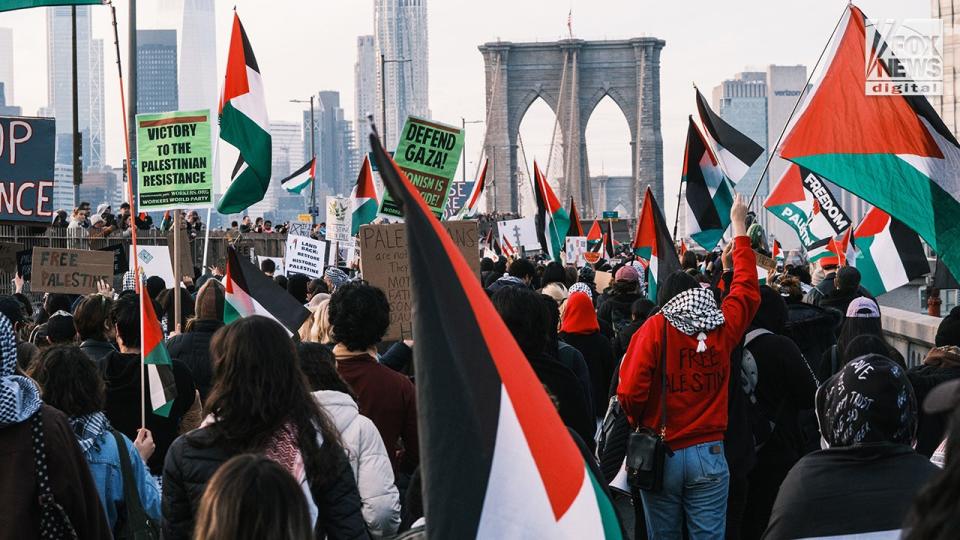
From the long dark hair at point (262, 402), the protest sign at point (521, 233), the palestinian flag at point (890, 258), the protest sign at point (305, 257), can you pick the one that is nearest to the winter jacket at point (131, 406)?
the long dark hair at point (262, 402)

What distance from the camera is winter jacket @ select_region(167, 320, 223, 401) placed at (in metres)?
6.96

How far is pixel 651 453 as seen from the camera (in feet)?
19.5

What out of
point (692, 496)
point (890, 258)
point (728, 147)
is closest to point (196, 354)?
point (692, 496)

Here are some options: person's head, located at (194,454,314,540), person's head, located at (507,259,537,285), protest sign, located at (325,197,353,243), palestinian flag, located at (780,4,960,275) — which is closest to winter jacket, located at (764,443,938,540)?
person's head, located at (194,454,314,540)

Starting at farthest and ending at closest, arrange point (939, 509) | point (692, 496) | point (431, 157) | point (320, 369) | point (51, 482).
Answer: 1. point (431, 157)
2. point (692, 496)
3. point (320, 369)
4. point (51, 482)
5. point (939, 509)

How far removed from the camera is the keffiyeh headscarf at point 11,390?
12.5 feet

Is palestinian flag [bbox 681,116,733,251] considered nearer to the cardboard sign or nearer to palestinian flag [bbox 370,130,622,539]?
the cardboard sign

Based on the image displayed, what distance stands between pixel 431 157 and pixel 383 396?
5.19 m

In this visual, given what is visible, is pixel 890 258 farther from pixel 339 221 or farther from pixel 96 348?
pixel 339 221

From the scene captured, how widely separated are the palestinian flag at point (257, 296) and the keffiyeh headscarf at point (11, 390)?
2742mm

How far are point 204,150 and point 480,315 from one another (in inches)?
282

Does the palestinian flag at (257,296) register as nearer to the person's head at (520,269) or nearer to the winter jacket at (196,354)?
the winter jacket at (196,354)

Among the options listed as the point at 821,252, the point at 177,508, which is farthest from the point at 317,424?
the point at 821,252

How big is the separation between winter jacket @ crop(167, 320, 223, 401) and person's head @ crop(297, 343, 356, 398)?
2441mm
